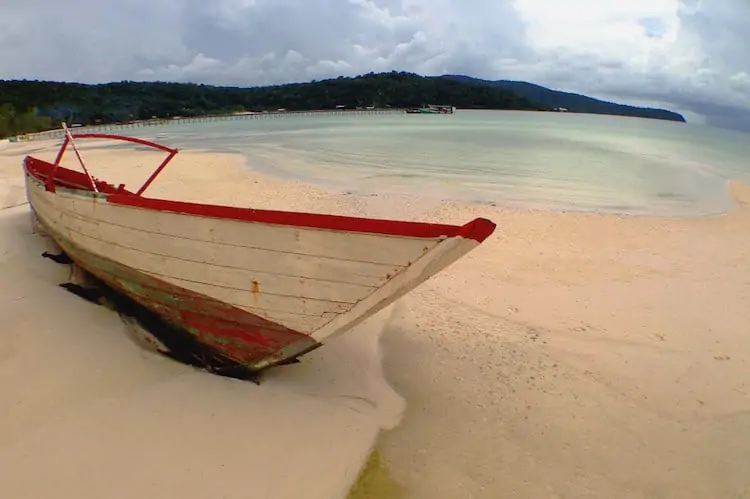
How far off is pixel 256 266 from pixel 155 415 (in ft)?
4.08

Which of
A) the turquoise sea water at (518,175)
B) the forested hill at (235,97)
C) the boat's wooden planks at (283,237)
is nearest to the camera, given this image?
the boat's wooden planks at (283,237)

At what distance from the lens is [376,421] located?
3.68m

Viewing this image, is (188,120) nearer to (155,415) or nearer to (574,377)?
(155,415)

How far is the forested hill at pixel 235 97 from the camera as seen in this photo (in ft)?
220

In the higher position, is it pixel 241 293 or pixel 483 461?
pixel 241 293

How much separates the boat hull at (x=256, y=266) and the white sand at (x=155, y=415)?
389mm

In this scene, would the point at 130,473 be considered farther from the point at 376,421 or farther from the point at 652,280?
the point at 652,280

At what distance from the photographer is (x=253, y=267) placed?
11.4 ft

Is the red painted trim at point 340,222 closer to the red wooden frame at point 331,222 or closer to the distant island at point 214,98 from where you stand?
the red wooden frame at point 331,222

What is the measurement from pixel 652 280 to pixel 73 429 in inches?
264

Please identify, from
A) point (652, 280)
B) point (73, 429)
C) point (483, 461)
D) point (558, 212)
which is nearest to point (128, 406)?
point (73, 429)

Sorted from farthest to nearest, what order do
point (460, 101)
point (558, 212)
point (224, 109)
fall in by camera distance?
point (460, 101)
point (224, 109)
point (558, 212)

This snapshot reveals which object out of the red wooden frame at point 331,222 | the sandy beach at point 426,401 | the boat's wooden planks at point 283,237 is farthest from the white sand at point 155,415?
the red wooden frame at point 331,222

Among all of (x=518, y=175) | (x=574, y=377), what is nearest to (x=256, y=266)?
(x=574, y=377)
